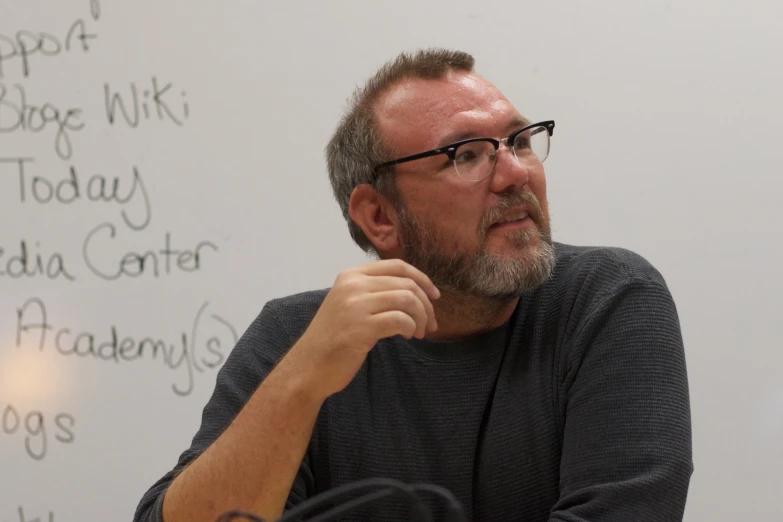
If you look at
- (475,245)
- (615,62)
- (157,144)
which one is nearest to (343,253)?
(157,144)

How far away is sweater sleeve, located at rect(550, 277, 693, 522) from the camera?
92 centimetres

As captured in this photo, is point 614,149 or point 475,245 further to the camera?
point 614,149

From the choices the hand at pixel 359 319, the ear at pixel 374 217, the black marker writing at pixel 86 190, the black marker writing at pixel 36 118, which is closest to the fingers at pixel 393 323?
the hand at pixel 359 319

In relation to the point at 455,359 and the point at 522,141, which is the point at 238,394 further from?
→ the point at 522,141

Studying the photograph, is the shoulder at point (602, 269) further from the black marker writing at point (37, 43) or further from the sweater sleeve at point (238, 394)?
the black marker writing at point (37, 43)

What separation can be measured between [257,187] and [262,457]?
77 centimetres

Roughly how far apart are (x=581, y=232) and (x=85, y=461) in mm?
1059

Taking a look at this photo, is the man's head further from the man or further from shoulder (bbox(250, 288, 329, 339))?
shoulder (bbox(250, 288, 329, 339))

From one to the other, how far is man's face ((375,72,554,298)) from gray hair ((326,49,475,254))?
0.02 m

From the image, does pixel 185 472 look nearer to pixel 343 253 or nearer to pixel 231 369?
pixel 231 369

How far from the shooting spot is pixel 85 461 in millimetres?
1629

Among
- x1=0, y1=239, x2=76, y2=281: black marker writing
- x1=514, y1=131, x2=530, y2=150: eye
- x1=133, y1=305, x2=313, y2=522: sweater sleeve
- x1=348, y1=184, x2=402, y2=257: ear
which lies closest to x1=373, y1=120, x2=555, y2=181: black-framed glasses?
x1=514, y1=131, x2=530, y2=150: eye

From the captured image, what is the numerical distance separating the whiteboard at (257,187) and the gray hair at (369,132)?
0.30 m

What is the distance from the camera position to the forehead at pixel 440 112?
47.1 inches
